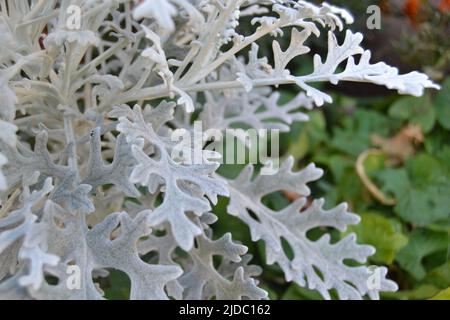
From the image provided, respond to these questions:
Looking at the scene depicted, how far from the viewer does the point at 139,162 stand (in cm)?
69

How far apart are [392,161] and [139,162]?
0.81 metres

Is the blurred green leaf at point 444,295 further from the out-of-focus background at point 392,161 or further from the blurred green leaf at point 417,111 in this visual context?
the blurred green leaf at point 417,111

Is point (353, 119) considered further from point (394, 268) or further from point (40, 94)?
point (40, 94)

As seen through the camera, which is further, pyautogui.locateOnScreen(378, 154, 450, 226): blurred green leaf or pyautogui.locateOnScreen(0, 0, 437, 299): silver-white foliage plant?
pyautogui.locateOnScreen(378, 154, 450, 226): blurred green leaf

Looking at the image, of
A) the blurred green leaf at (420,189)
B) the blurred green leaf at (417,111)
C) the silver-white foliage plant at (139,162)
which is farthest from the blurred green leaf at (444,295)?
the blurred green leaf at (417,111)

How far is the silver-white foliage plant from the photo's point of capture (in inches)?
26.1

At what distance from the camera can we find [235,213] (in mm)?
895

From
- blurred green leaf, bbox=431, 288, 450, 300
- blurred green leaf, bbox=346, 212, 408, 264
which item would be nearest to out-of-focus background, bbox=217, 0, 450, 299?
blurred green leaf, bbox=346, 212, 408, 264

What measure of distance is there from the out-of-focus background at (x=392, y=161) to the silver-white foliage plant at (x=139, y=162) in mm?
163

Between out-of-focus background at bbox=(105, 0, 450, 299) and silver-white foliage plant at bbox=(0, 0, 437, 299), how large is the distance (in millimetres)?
163

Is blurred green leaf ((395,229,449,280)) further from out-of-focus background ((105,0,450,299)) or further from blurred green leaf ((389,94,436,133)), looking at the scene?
blurred green leaf ((389,94,436,133))

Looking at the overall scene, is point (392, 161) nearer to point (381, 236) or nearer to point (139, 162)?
point (381, 236)

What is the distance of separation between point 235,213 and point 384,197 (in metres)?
0.43

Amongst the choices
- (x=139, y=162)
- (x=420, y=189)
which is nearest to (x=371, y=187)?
(x=420, y=189)
